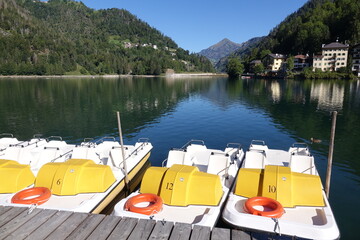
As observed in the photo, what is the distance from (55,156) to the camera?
60.1 ft

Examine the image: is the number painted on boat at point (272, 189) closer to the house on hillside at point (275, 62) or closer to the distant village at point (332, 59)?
the distant village at point (332, 59)

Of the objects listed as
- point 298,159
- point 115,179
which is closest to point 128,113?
point 115,179

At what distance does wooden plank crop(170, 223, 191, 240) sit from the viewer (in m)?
7.39

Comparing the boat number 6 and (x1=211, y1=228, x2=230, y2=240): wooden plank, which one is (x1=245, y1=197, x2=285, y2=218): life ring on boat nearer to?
(x1=211, y1=228, x2=230, y2=240): wooden plank

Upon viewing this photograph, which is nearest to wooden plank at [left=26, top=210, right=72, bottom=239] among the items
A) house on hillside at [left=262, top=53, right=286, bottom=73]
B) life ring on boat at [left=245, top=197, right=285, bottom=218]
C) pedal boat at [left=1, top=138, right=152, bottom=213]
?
pedal boat at [left=1, top=138, right=152, bottom=213]

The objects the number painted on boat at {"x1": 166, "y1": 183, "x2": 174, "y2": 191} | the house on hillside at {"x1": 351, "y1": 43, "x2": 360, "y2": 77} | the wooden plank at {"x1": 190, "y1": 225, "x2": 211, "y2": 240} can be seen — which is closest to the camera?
the wooden plank at {"x1": 190, "y1": 225, "x2": 211, "y2": 240}

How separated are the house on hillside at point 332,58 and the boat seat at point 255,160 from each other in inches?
6334

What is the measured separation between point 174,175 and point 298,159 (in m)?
8.85

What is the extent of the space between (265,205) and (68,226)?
27.8 feet

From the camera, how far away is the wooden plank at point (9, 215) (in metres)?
8.23

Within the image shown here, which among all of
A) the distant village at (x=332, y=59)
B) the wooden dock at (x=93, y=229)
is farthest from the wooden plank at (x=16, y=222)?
the distant village at (x=332, y=59)

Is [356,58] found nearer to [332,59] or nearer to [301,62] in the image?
[332,59]

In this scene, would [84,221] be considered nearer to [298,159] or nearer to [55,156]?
[55,156]

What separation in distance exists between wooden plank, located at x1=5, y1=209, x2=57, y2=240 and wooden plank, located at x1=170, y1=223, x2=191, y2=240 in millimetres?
4514
